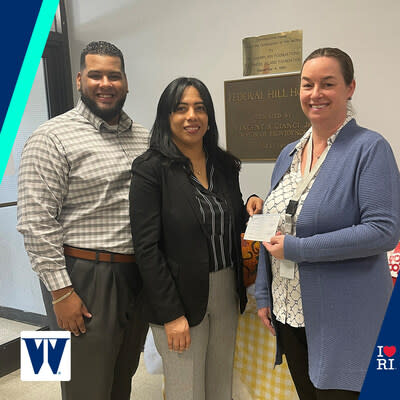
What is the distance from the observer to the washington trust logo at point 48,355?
4.93 feet

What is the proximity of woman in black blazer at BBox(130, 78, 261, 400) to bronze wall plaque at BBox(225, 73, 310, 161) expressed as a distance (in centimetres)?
93

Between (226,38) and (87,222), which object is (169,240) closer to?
(87,222)

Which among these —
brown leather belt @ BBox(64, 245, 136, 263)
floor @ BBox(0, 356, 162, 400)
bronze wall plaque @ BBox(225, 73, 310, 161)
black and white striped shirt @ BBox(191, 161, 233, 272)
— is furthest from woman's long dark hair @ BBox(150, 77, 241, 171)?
floor @ BBox(0, 356, 162, 400)

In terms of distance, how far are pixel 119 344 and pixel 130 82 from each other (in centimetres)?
189

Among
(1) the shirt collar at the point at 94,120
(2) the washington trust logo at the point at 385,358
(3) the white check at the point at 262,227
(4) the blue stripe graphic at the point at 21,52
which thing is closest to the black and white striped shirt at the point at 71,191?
(1) the shirt collar at the point at 94,120

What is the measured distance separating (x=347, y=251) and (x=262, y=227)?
0.95 ft

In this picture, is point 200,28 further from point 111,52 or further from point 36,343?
point 36,343

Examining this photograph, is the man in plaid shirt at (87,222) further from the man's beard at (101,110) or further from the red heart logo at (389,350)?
the red heart logo at (389,350)

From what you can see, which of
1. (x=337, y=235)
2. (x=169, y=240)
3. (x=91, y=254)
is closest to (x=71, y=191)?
(x=91, y=254)

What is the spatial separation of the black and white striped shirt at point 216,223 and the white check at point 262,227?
0.35 ft

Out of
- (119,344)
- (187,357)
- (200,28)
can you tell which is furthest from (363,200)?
(200,28)

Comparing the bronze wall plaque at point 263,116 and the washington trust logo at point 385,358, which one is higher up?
the bronze wall plaque at point 263,116

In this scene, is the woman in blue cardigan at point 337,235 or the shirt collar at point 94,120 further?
the shirt collar at point 94,120

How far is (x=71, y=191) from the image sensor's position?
4.75 ft
